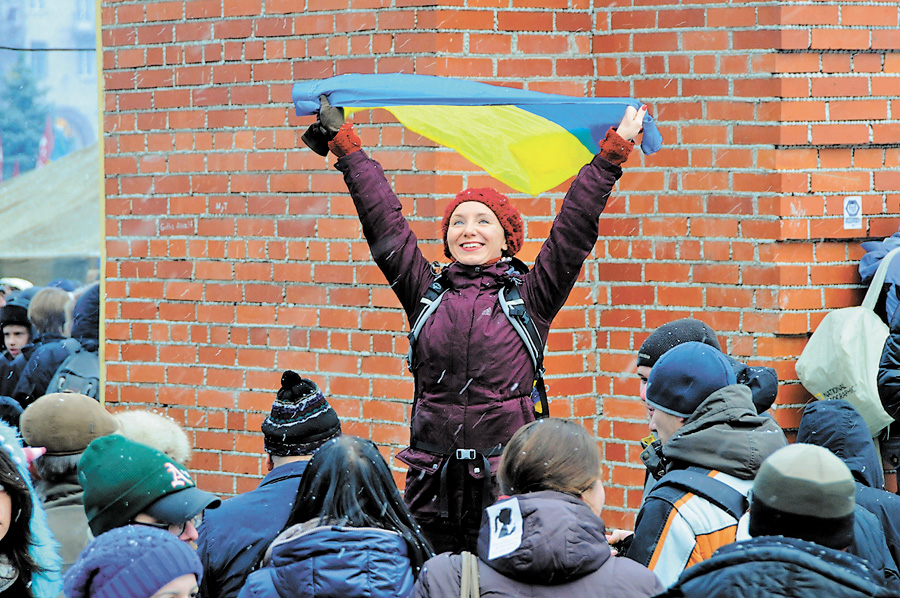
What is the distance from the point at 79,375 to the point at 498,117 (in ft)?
10.5

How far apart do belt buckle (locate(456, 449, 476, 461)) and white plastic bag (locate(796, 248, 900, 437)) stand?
2.04 meters

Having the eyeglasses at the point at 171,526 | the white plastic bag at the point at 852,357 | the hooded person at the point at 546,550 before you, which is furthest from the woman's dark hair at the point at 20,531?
the white plastic bag at the point at 852,357

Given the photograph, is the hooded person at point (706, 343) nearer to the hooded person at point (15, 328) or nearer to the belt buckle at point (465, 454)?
the belt buckle at point (465, 454)

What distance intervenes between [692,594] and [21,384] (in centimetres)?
532

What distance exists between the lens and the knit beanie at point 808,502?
79.3 inches

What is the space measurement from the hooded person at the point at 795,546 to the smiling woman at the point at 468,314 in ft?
5.64

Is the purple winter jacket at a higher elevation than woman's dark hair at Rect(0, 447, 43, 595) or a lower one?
higher

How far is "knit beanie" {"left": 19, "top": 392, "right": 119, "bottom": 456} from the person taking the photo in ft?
11.3

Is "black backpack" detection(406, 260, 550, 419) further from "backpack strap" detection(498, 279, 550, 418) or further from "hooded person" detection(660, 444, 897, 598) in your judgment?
"hooded person" detection(660, 444, 897, 598)

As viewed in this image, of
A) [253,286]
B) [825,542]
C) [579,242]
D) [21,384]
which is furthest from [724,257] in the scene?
[21,384]

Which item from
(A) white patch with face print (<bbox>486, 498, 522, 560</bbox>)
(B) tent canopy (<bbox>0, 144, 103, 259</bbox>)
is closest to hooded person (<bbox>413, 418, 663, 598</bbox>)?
(A) white patch with face print (<bbox>486, 498, 522, 560</bbox>)

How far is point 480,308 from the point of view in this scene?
12.6 ft

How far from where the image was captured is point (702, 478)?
2855 millimetres

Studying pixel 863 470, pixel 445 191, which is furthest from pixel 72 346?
pixel 863 470
